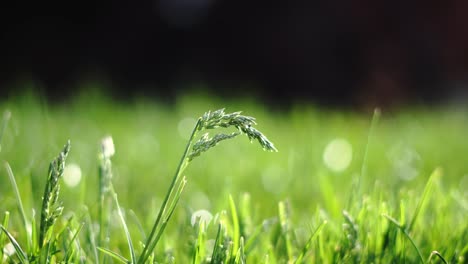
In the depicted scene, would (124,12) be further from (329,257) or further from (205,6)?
(329,257)

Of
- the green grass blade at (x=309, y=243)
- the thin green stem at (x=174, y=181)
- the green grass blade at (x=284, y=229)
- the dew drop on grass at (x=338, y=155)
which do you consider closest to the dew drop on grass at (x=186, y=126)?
the dew drop on grass at (x=338, y=155)

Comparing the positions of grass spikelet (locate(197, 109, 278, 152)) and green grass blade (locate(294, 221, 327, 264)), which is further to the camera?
green grass blade (locate(294, 221, 327, 264))

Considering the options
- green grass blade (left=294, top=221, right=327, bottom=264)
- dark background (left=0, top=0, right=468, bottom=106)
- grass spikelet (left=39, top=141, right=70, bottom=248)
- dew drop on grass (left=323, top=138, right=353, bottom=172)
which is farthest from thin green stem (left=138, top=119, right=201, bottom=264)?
dark background (left=0, top=0, right=468, bottom=106)

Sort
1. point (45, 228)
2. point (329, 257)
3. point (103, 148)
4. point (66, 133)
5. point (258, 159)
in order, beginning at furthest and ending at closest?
point (66, 133), point (258, 159), point (329, 257), point (103, 148), point (45, 228)

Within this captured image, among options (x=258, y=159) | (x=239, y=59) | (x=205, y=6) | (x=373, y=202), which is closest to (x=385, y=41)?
(x=239, y=59)

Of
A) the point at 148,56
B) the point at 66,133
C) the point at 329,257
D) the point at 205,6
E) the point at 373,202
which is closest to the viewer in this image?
the point at 329,257

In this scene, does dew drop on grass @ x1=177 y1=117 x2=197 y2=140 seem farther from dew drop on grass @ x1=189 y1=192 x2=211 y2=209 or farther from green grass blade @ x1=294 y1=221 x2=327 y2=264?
green grass blade @ x1=294 y1=221 x2=327 y2=264

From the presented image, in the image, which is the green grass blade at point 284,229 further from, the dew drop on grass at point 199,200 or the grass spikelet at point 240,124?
the dew drop on grass at point 199,200
